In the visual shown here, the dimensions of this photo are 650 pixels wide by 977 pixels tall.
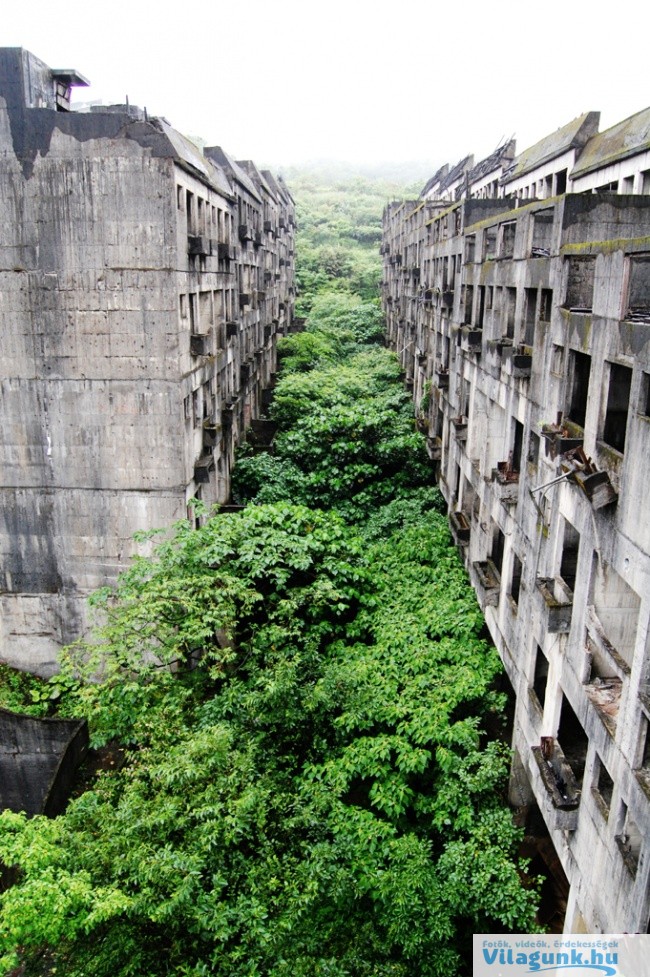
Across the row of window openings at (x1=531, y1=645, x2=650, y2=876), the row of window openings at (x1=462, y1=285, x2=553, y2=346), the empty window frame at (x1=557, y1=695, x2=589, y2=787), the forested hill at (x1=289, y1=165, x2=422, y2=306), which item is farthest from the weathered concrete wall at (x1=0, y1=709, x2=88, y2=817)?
the forested hill at (x1=289, y1=165, x2=422, y2=306)

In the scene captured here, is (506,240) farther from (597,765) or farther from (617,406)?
(597,765)

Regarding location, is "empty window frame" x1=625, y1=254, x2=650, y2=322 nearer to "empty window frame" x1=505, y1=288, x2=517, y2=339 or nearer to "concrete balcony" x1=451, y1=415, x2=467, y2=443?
"empty window frame" x1=505, y1=288, x2=517, y2=339

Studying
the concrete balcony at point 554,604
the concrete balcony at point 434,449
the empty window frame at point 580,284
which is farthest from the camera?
the concrete balcony at point 434,449

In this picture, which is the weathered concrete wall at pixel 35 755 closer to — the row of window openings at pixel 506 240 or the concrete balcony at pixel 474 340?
the concrete balcony at pixel 474 340

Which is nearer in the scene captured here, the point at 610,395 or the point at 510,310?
the point at 610,395

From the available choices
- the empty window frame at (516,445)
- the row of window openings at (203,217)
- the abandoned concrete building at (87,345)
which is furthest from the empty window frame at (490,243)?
the row of window openings at (203,217)

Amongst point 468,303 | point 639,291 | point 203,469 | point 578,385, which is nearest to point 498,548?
point 578,385
